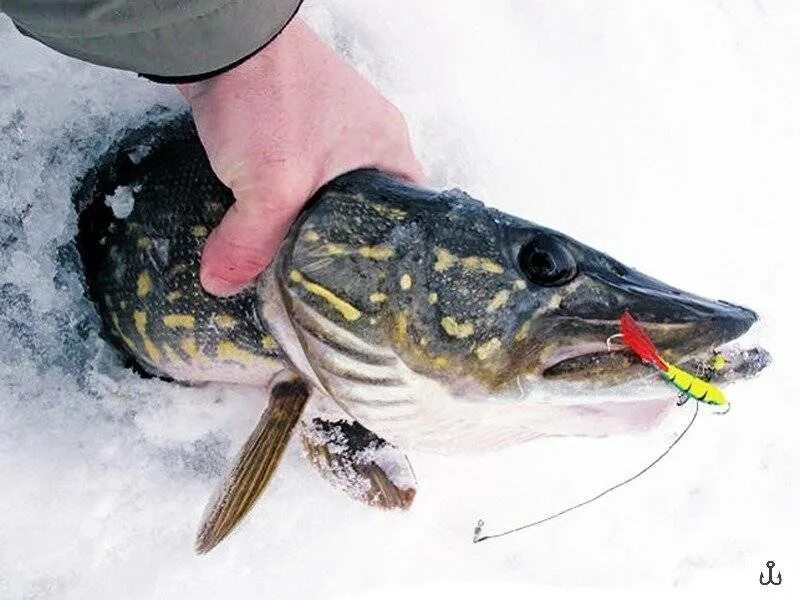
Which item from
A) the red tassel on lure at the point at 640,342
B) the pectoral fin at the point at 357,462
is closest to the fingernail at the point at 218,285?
the pectoral fin at the point at 357,462

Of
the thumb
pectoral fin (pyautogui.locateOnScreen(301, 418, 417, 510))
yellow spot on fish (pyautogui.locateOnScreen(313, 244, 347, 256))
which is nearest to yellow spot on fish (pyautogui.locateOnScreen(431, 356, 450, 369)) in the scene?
yellow spot on fish (pyautogui.locateOnScreen(313, 244, 347, 256))

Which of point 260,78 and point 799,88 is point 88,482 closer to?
point 260,78

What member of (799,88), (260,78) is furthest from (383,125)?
(799,88)

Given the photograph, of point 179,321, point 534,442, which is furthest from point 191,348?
point 534,442

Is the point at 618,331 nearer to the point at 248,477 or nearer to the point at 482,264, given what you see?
the point at 482,264

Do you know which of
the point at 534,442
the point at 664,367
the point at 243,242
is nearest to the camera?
the point at 664,367

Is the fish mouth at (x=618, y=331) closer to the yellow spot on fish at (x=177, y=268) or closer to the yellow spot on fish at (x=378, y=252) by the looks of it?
the yellow spot on fish at (x=378, y=252)

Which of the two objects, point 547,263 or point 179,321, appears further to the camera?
point 179,321
